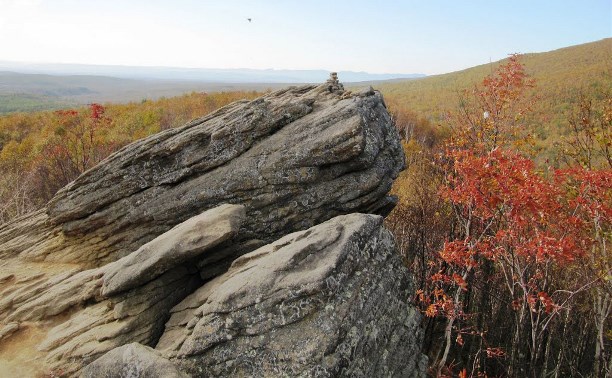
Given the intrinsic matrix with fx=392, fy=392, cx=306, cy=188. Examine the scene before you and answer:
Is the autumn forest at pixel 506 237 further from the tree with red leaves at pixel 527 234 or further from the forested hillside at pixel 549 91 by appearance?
the forested hillside at pixel 549 91

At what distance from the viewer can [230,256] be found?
1147 cm

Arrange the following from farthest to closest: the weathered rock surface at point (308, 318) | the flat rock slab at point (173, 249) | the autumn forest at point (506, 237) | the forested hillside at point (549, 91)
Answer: the forested hillside at point (549, 91)
the autumn forest at point (506, 237)
the flat rock slab at point (173, 249)
the weathered rock surface at point (308, 318)

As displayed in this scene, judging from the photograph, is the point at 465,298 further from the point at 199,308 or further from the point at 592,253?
the point at 199,308

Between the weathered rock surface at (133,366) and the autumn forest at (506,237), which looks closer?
the weathered rock surface at (133,366)

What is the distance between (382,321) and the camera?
29.9 feet

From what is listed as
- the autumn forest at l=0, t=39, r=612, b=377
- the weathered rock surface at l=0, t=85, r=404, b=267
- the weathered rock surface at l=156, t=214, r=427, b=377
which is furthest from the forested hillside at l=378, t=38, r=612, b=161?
the weathered rock surface at l=156, t=214, r=427, b=377

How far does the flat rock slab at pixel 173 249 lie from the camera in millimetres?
9953

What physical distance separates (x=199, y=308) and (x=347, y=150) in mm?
6547

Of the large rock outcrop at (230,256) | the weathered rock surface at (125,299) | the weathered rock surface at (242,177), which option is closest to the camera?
the large rock outcrop at (230,256)

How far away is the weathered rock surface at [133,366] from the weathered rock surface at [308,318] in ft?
2.26

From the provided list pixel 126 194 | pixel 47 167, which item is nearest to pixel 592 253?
pixel 126 194

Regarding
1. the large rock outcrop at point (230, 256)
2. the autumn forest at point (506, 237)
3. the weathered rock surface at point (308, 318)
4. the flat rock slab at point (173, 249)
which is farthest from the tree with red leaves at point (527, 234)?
the flat rock slab at point (173, 249)

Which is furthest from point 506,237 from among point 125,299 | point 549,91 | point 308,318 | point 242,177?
point 549,91

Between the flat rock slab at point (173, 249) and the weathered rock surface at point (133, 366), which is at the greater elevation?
the flat rock slab at point (173, 249)
